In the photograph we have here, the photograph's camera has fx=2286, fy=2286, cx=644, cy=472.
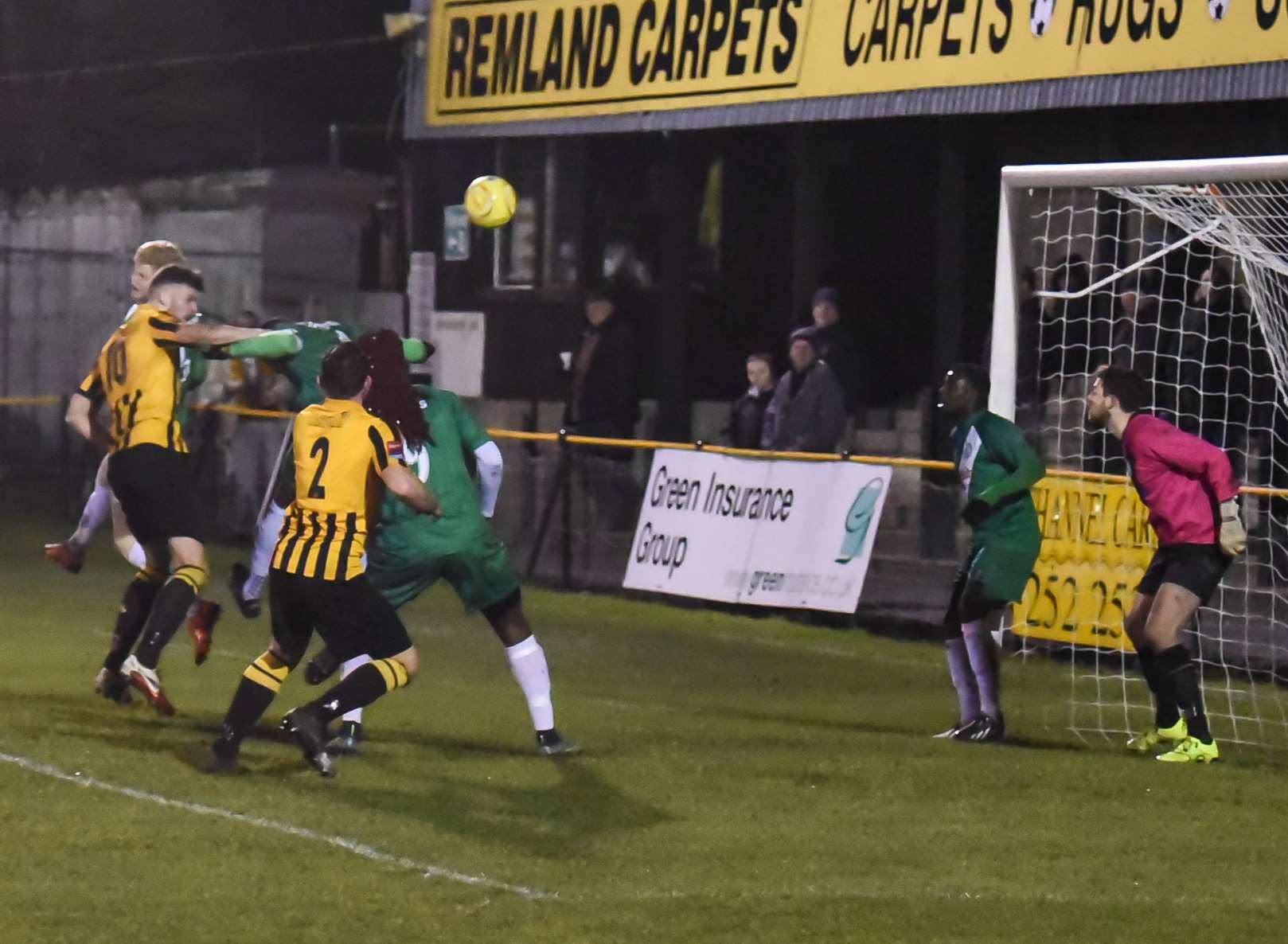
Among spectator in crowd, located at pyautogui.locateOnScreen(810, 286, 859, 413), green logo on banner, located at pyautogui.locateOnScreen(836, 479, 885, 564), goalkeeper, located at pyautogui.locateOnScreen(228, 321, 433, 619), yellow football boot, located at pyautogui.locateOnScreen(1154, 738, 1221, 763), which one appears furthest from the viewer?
spectator in crowd, located at pyautogui.locateOnScreen(810, 286, 859, 413)

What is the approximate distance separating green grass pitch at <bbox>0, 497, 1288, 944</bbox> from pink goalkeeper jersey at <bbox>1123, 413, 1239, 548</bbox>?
3.56 feet

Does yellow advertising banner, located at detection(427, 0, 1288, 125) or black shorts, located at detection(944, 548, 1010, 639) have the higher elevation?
yellow advertising banner, located at detection(427, 0, 1288, 125)

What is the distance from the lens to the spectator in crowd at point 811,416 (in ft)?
53.6

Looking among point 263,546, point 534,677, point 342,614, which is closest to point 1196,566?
point 534,677

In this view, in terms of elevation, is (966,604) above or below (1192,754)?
above

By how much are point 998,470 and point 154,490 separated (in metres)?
3.88

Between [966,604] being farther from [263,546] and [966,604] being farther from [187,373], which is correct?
[187,373]

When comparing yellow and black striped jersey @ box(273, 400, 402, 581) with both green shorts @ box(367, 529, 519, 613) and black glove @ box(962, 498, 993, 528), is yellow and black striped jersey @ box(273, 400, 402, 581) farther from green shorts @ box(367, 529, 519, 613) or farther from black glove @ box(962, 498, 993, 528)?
black glove @ box(962, 498, 993, 528)

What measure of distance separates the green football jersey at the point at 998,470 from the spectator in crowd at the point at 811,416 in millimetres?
5454

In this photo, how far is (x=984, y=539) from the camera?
422 inches

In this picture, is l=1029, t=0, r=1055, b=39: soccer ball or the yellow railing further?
l=1029, t=0, r=1055, b=39: soccer ball

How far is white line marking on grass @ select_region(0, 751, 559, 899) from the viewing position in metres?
7.30

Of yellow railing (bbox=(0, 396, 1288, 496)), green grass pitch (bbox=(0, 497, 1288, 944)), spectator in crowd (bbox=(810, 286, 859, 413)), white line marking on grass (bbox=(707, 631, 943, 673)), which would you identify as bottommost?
green grass pitch (bbox=(0, 497, 1288, 944))

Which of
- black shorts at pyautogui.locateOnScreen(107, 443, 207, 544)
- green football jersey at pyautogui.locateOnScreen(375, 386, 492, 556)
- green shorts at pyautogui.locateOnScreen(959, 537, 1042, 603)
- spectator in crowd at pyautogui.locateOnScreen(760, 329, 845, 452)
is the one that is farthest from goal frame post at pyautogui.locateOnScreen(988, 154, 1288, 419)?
spectator in crowd at pyautogui.locateOnScreen(760, 329, 845, 452)
